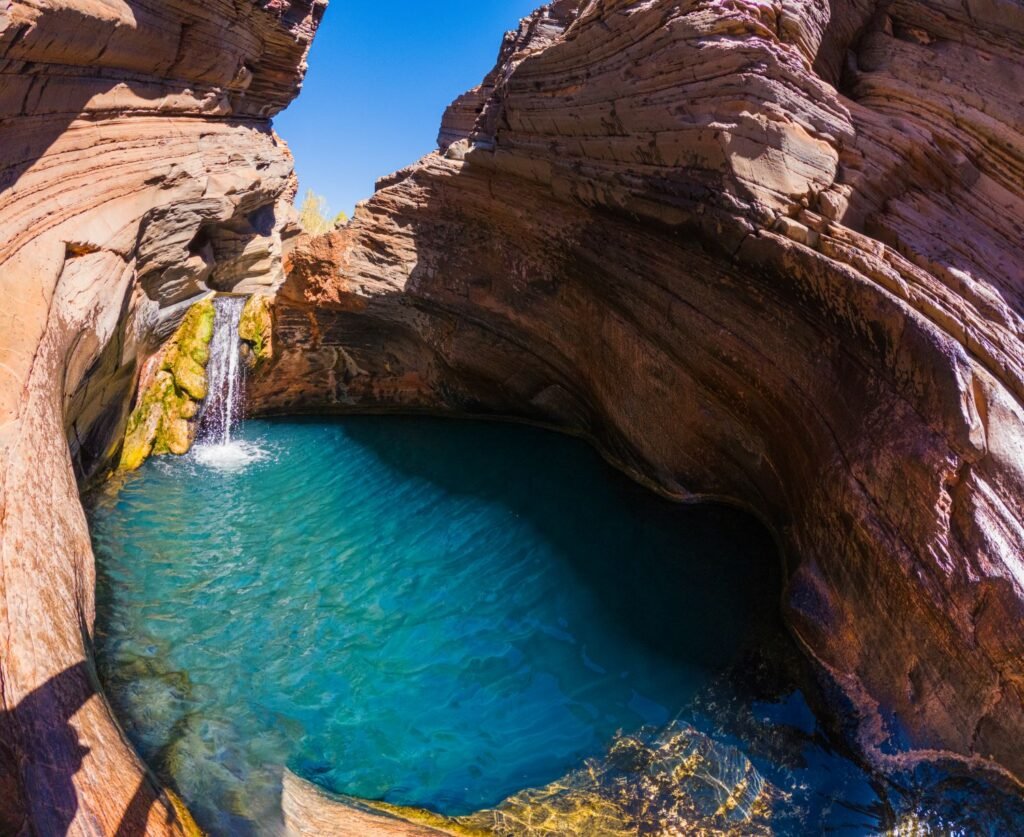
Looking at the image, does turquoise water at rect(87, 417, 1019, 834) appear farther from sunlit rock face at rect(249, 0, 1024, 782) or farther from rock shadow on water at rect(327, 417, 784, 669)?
sunlit rock face at rect(249, 0, 1024, 782)

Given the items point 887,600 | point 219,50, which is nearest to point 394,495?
point 887,600

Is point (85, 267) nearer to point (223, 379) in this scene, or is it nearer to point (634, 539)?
point (223, 379)

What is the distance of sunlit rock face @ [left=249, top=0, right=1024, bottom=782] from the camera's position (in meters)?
4.98

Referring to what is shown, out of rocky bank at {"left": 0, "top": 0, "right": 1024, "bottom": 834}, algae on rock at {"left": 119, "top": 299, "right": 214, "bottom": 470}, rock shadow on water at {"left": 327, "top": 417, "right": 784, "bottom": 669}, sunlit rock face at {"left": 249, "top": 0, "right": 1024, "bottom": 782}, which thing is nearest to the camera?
rocky bank at {"left": 0, "top": 0, "right": 1024, "bottom": 834}

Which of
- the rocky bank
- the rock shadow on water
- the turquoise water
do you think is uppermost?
the rocky bank

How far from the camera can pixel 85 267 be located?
6828 millimetres

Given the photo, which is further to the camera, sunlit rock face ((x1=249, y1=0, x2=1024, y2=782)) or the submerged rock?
sunlit rock face ((x1=249, y1=0, x2=1024, y2=782))

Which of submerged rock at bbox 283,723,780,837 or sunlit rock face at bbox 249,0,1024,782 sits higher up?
sunlit rock face at bbox 249,0,1024,782

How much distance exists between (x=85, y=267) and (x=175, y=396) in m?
4.73

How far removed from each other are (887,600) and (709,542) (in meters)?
2.48

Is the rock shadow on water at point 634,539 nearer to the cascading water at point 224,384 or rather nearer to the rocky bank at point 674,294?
the rocky bank at point 674,294

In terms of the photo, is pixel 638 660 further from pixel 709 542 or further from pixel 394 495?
pixel 394 495

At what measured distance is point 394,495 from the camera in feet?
30.0

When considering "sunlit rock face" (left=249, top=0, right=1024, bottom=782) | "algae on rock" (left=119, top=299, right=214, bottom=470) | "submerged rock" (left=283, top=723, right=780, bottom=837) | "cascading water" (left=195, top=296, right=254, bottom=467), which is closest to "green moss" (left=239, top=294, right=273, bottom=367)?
"cascading water" (left=195, top=296, right=254, bottom=467)
